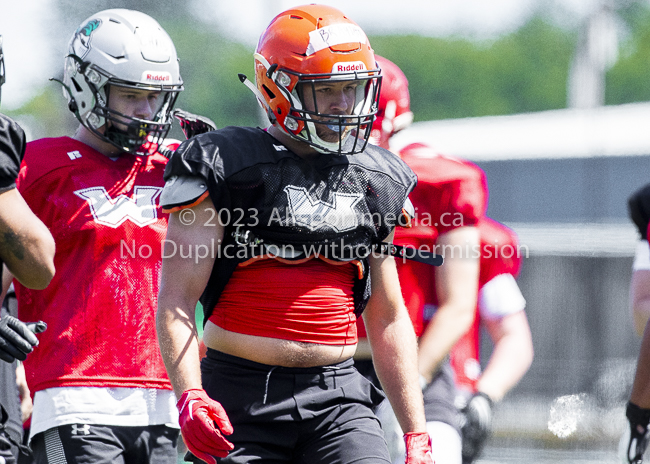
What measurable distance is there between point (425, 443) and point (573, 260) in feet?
15.4

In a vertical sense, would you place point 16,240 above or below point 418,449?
above

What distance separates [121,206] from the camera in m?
3.23

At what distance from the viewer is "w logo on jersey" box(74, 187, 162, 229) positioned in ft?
10.5

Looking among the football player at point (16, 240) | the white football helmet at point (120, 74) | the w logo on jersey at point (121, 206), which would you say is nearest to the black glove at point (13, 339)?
the football player at point (16, 240)

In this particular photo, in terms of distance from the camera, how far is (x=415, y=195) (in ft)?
13.1

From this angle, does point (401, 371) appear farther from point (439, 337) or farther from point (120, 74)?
point (120, 74)

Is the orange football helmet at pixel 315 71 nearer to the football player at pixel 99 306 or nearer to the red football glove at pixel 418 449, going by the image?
the football player at pixel 99 306

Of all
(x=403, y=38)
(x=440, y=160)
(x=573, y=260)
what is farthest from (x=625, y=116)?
(x=403, y=38)

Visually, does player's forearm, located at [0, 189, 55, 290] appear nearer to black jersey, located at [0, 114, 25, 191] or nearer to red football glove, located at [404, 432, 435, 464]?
black jersey, located at [0, 114, 25, 191]

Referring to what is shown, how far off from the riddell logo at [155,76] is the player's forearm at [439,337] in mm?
1461

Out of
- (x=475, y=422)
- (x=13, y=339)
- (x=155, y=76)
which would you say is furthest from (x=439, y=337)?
(x=13, y=339)

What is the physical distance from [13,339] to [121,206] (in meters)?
0.93

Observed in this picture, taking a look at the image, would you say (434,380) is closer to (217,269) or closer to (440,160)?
(440,160)

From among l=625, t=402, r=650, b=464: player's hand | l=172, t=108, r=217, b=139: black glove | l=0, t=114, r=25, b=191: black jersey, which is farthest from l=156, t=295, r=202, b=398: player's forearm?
l=625, t=402, r=650, b=464: player's hand
